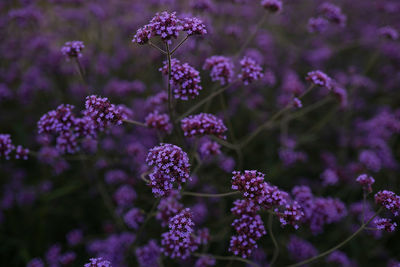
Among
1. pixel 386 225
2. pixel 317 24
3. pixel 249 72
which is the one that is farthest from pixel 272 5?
pixel 386 225

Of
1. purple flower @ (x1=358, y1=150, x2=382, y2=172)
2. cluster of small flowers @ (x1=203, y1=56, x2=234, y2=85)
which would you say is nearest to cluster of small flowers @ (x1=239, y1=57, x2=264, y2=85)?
cluster of small flowers @ (x1=203, y1=56, x2=234, y2=85)

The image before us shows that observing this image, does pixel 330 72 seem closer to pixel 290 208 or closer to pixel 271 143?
pixel 271 143

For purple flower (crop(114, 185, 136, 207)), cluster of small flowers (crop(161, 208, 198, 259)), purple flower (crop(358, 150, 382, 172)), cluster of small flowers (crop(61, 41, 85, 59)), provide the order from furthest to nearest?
purple flower (crop(358, 150, 382, 172))
purple flower (crop(114, 185, 136, 207))
cluster of small flowers (crop(61, 41, 85, 59))
cluster of small flowers (crop(161, 208, 198, 259))

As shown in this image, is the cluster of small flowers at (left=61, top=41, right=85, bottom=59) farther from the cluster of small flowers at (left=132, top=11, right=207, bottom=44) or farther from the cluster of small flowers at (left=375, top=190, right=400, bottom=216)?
the cluster of small flowers at (left=375, top=190, right=400, bottom=216)

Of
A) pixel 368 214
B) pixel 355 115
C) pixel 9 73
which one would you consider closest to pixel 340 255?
pixel 368 214

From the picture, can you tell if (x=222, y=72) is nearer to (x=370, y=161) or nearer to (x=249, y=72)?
(x=249, y=72)

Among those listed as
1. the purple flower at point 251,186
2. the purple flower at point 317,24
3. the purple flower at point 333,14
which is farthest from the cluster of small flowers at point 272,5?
the purple flower at point 251,186

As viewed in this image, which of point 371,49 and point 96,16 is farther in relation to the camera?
point 371,49

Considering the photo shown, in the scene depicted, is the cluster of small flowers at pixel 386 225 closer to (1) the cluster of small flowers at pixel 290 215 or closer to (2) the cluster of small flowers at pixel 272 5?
(1) the cluster of small flowers at pixel 290 215
